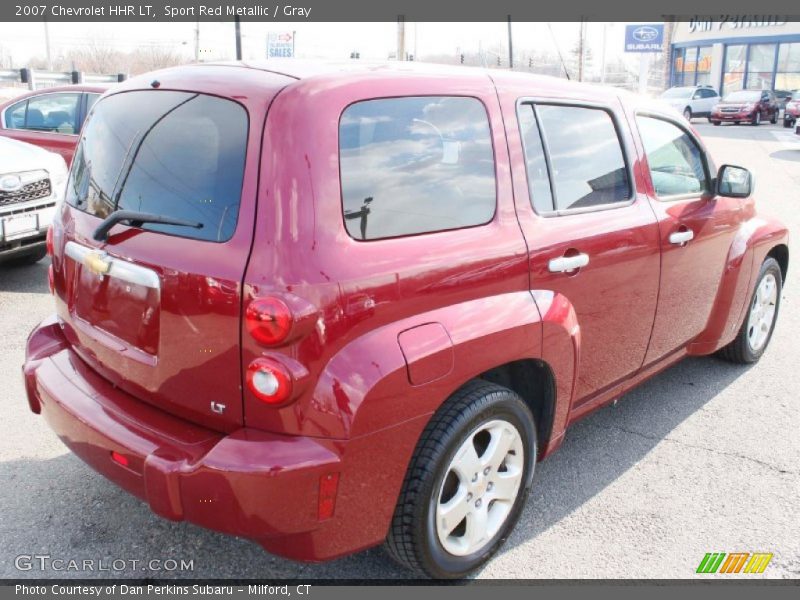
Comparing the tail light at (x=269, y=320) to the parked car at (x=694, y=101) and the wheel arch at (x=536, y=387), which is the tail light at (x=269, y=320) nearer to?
the wheel arch at (x=536, y=387)

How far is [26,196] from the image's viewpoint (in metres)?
6.23

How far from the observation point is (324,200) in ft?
7.52

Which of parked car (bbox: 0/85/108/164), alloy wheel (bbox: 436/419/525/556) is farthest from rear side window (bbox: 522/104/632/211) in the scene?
parked car (bbox: 0/85/108/164)

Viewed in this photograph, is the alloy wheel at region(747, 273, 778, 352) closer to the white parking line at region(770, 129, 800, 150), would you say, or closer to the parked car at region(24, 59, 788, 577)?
the parked car at region(24, 59, 788, 577)

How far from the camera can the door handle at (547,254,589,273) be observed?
9.66 ft

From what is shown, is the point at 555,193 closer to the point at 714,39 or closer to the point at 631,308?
the point at 631,308

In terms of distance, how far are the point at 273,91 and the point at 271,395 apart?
3.19 feet

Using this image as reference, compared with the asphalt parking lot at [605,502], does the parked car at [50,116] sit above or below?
above

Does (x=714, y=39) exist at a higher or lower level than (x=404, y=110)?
higher

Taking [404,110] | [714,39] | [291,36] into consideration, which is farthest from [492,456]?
[714,39]

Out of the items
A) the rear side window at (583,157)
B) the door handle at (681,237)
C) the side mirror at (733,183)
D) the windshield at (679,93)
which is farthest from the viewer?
the windshield at (679,93)

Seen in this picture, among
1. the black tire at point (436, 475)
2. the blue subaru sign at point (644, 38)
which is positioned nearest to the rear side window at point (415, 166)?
the black tire at point (436, 475)

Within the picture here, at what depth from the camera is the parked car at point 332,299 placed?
2240 mm

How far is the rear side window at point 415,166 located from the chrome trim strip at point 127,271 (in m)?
0.68
